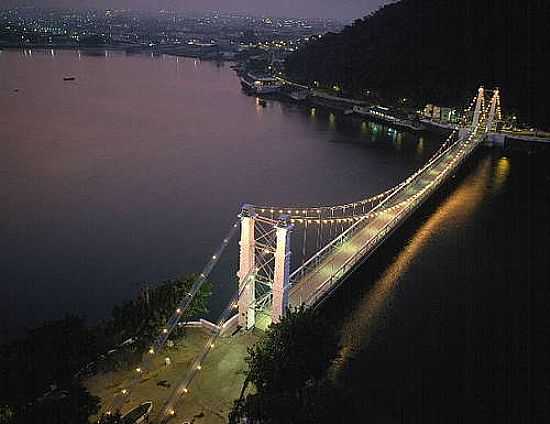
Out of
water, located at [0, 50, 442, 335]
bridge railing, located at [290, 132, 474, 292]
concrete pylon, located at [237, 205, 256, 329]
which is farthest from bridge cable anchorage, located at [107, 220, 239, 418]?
water, located at [0, 50, 442, 335]

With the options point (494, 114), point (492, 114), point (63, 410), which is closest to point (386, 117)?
point (494, 114)

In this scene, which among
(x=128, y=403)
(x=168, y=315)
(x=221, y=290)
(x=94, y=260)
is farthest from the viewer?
(x=94, y=260)

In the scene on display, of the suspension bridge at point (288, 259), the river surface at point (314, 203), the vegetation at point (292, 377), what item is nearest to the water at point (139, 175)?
the river surface at point (314, 203)

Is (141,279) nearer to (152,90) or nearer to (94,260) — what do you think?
(94,260)

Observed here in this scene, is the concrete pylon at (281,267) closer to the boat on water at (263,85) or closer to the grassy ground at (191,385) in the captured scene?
the grassy ground at (191,385)

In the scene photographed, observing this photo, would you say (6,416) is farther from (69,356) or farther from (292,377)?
(292,377)

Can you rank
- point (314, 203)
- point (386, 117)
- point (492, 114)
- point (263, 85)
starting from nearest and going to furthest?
point (314, 203) → point (492, 114) → point (386, 117) → point (263, 85)

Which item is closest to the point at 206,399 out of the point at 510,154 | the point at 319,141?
the point at 319,141
